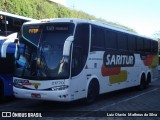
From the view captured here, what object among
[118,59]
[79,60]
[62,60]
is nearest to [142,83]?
[118,59]

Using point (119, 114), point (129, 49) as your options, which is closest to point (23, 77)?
point (119, 114)

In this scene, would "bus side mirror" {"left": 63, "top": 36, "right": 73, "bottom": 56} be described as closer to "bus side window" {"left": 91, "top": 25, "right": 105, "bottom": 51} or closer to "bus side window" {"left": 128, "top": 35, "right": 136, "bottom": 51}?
"bus side window" {"left": 91, "top": 25, "right": 105, "bottom": 51}

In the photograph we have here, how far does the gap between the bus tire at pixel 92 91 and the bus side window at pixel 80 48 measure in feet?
3.72

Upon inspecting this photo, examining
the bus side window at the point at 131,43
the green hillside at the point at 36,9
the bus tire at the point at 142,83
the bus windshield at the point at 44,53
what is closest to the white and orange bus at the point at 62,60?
the bus windshield at the point at 44,53

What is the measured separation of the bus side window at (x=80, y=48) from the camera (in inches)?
500

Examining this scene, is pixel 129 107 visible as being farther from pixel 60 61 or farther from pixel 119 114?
pixel 60 61

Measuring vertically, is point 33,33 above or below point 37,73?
above

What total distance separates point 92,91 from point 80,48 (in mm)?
1942

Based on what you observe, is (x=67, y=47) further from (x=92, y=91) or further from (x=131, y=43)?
(x=131, y=43)

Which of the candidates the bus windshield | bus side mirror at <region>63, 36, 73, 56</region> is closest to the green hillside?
the bus windshield

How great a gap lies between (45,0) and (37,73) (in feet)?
59.7

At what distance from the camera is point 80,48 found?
43.0 ft

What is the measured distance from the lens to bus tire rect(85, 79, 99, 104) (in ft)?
45.4

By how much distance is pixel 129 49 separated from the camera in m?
18.6
